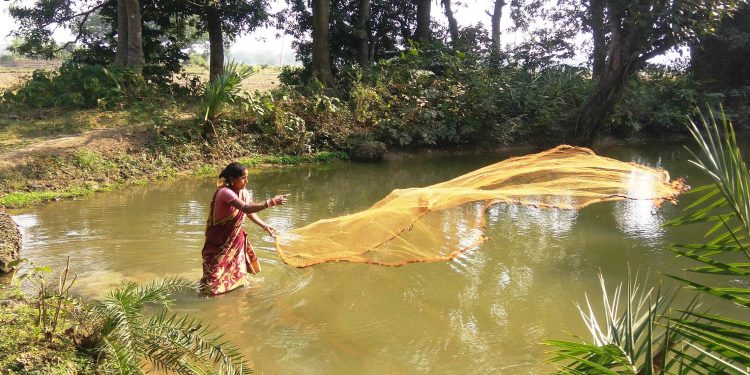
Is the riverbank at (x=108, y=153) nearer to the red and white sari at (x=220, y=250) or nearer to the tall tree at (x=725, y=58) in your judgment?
the red and white sari at (x=220, y=250)

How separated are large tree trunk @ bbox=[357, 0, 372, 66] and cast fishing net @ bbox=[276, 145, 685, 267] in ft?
→ 42.4

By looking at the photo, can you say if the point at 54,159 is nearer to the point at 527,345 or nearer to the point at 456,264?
the point at 456,264

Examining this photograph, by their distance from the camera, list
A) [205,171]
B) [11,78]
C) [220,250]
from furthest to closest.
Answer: [11,78] → [205,171] → [220,250]

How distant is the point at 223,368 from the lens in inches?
130

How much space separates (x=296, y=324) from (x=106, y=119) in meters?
8.75

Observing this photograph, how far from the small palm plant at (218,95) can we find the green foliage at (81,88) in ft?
6.51

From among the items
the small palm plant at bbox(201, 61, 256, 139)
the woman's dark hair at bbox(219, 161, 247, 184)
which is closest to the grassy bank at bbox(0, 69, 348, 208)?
the small palm plant at bbox(201, 61, 256, 139)

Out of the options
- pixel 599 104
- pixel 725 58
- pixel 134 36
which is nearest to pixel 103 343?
pixel 134 36

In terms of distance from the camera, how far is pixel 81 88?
12297 millimetres

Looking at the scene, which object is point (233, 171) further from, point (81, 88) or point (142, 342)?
point (81, 88)

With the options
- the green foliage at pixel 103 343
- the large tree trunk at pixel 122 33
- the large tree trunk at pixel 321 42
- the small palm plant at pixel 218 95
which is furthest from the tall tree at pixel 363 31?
the green foliage at pixel 103 343

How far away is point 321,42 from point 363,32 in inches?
116

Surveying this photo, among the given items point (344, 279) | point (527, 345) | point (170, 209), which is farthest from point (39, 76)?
point (527, 345)

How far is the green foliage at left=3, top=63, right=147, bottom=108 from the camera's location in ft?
39.3
